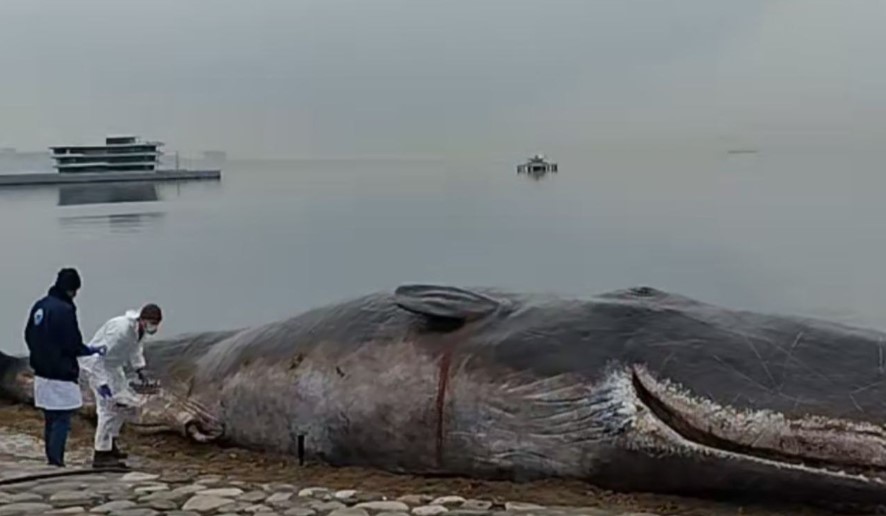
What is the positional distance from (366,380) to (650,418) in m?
2.81

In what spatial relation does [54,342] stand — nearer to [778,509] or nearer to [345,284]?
[778,509]

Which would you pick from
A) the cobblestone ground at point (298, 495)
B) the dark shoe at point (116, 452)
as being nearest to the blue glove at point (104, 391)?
A: the dark shoe at point (116, 452)

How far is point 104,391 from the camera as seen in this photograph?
1129cm

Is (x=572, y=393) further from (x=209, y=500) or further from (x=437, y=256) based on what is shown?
(x=437, y=256)

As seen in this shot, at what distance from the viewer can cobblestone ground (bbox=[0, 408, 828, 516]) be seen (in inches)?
339

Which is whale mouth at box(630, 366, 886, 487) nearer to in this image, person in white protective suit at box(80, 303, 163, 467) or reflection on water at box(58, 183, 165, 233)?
person in white protective suit at box(80, 303, 163, 467)

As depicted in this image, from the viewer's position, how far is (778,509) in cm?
898

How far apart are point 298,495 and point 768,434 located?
361cm

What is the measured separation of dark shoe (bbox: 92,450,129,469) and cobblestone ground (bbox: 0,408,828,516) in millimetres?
230

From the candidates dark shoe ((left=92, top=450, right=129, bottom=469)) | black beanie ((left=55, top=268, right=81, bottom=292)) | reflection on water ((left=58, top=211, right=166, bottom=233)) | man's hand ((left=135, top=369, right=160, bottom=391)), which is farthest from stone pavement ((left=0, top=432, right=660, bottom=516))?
reflection on water ((left=58, top=211, right=166, bottom=233))

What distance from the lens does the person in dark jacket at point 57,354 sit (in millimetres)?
11070

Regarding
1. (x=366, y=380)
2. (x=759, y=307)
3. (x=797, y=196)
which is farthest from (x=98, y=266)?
(x=797, y=196)

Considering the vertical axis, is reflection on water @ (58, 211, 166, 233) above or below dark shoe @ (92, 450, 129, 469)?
above

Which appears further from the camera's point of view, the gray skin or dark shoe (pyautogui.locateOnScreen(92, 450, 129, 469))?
dark shoe (pyautogui.locateOnScreen(92, 450, 129, 469))
